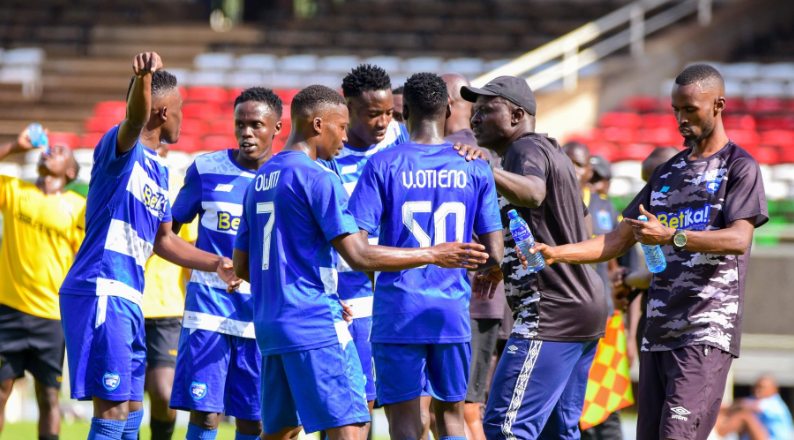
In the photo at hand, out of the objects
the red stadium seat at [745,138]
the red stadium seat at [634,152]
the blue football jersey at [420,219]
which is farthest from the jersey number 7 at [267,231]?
the red stadium seat at [745,138]

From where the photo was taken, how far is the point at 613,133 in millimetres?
18438

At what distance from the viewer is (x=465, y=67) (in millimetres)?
20922

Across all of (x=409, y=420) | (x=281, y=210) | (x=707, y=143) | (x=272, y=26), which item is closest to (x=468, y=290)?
(x=409, y=420)

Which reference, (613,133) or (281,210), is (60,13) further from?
(281,210)

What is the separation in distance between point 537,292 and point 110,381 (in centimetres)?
245

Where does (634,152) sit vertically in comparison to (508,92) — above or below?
above

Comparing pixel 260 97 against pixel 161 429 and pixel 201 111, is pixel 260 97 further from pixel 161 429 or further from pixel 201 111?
pixel 201 111

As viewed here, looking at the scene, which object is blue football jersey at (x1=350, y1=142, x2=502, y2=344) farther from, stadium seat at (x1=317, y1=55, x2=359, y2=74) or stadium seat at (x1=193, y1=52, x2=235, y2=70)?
stadium seat at (x1=193, y1=52, x2=235, y2=70)

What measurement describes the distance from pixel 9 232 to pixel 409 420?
446 centimetres

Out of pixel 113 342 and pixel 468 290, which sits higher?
pixel 468 290

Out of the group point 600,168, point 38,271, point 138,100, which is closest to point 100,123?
point 38,271

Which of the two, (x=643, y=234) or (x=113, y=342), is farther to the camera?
(x=113, y=342)

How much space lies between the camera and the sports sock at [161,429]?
6.78 m

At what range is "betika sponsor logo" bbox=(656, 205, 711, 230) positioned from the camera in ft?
16.5
